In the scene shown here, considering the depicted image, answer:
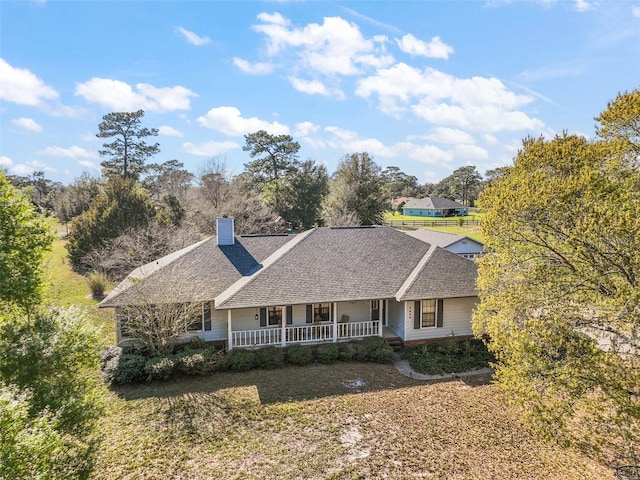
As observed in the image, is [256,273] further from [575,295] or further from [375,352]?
[575,295]

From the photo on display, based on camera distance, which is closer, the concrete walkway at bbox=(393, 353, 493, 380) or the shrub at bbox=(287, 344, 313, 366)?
the concrete walkway at bbox=(393, 353, 493, 380)

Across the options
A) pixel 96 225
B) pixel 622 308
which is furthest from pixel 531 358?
pixel 96 225

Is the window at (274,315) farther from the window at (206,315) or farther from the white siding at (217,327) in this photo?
the window at (206,315)

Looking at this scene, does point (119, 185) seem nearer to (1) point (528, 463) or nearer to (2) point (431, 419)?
(2) point (431, 419)

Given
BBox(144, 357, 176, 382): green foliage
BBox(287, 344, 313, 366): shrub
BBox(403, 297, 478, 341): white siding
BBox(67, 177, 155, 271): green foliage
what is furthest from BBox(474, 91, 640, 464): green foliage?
BBox(67, 177, 155, 271): green foliage

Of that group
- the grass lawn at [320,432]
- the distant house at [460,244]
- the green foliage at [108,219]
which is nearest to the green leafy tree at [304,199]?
the green foliage at [108,219]

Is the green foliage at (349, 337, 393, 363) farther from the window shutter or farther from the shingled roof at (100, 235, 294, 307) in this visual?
the shingled roof at (100, 235, 294, 307)
